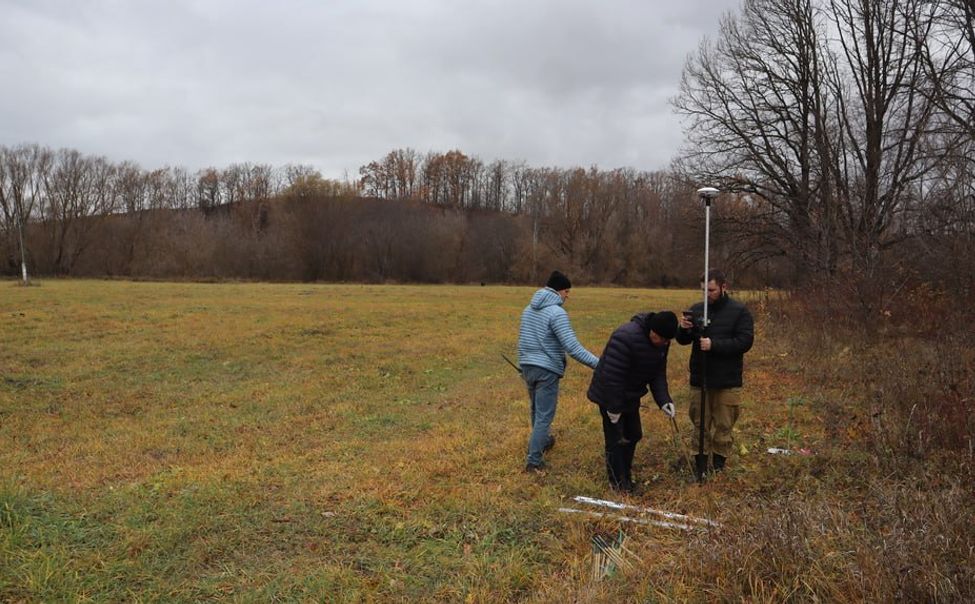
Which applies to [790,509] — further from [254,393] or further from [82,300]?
[82,300]

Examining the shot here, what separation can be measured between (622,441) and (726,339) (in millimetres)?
1357

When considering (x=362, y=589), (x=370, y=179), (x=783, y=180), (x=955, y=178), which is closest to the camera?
(x=362, y=589)

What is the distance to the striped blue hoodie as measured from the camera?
5.54 meters

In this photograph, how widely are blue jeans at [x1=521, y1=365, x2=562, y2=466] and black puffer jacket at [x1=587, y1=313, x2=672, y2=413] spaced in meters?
0.65

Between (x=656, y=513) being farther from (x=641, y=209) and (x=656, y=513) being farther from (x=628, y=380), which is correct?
(x=641, y=209)

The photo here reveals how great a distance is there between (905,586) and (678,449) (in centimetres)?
342

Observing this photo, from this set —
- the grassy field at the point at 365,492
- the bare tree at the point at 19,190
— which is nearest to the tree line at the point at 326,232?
the bare tree at the point at 19,190

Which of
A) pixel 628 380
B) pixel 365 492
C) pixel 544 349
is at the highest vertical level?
pixel 544 349

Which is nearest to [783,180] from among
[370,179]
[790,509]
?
[790,509]

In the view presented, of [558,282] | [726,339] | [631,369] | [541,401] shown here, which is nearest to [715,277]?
[726,339]

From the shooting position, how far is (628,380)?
509 centimetres

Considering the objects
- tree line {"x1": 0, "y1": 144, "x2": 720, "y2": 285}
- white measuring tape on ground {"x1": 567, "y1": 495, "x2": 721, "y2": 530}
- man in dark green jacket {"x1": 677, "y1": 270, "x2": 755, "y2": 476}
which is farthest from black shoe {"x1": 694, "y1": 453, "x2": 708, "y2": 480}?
tree line {"x1": 0, "y1": 144, "x2": 720, "y2": 285}

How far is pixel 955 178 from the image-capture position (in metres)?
12.3

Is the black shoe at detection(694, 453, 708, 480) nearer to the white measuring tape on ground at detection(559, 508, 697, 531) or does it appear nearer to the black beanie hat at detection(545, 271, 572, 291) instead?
the white measuring tape on ground at detection(559, 508, 697, 531)
